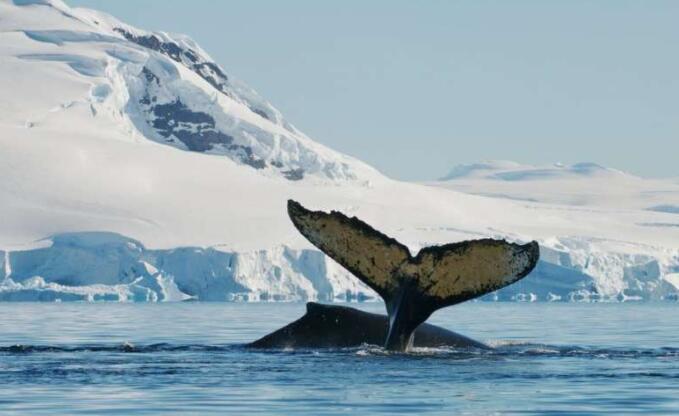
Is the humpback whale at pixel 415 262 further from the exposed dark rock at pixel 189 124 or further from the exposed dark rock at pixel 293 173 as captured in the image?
the exposed dark rock at pixel 189 124

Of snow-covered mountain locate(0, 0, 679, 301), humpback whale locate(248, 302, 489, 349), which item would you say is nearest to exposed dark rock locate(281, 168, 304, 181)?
snow-covered mountain locate(0, 0, 679, 301)

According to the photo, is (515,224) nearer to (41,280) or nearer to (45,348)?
(41,280)

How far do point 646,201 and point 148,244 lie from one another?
110 metres

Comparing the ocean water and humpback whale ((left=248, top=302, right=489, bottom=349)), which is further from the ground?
humpback whale ((left=248, top=302, right=489, bottom=349))

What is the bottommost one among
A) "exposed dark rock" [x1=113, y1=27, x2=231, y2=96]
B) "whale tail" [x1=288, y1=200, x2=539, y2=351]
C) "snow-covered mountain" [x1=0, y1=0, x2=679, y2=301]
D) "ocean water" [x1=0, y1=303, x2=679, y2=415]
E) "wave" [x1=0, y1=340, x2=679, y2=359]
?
"ocean water" [x1=0, y1=303, x2=679, y2=415]

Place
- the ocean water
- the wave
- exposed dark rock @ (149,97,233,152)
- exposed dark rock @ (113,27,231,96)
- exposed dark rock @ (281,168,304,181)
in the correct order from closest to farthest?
the ocean water → the wave → exposed dark rock @ (281,168,304,181) → exposed dark rock @ (149,97,233,152) → exposed dark rock @ (113,27,231,96)

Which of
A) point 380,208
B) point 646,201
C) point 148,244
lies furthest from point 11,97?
point 646,201

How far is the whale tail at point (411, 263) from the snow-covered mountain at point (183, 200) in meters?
56.4

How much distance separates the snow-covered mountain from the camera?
70.8 metres

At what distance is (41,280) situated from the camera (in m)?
68.5

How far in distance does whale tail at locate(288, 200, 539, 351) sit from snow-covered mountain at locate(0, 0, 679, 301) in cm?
5641

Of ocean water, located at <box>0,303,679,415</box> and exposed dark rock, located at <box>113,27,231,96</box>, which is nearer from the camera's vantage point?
ocean water, located at <box>0,303,679,415</box>

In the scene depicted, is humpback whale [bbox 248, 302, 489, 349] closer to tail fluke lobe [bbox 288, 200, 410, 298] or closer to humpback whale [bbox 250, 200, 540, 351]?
humpback whale [bbox 250, 200, 540, 351]

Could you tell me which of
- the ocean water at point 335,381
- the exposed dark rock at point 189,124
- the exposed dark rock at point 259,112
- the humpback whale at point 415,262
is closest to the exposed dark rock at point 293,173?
the exposed dark rock at point 189,124
